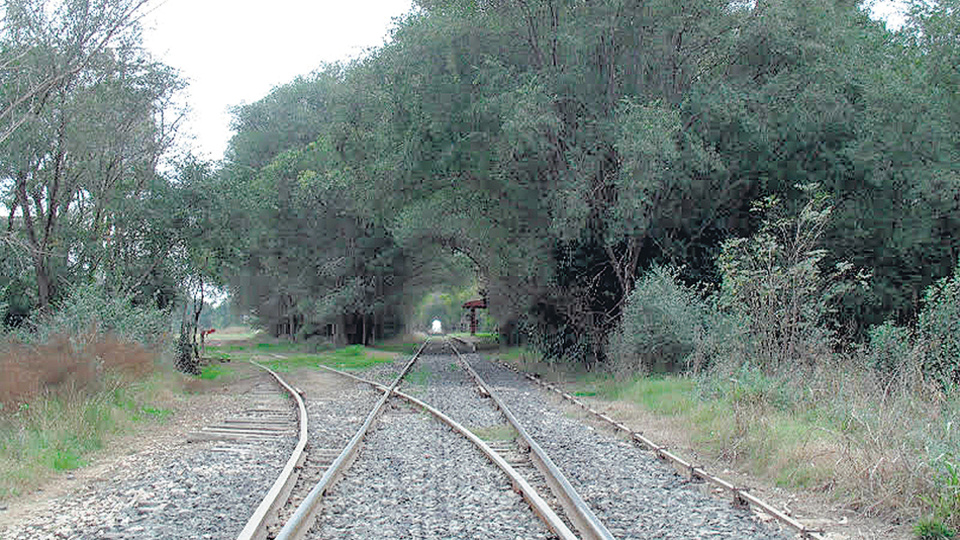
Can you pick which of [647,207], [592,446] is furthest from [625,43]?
[592,446]

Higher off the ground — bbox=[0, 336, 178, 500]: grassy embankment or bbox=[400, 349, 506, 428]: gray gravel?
bbox=[0, 336, 178, 500]: grassy embankment

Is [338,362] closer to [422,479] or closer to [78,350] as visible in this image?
[78,350]

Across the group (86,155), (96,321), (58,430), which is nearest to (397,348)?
(86,155)

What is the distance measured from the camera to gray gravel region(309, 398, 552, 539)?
6.55m

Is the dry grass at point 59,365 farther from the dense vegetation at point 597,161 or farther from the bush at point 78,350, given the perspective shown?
the dense vegetation at point 597,161

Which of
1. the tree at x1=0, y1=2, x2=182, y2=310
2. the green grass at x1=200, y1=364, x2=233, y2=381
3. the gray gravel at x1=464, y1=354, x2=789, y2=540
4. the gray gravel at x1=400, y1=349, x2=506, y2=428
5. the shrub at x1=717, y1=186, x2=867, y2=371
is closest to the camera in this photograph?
the gray gravel at x1=464, y1=354, x2=789, y2=540

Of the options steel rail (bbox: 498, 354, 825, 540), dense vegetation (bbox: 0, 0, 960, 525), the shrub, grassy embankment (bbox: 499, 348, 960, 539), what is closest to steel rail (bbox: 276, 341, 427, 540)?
steel rail (bbox: 498, 354, 825, 540)

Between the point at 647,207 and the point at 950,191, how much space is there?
713cm

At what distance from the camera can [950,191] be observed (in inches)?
768

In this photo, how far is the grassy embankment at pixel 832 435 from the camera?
695 centimetres

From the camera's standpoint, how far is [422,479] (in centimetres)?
856

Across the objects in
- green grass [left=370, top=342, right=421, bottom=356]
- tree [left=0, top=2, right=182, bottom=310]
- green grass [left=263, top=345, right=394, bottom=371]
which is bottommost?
green grass [left=370, top=342, right=421, bottom=356]

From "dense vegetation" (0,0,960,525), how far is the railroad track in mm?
6286

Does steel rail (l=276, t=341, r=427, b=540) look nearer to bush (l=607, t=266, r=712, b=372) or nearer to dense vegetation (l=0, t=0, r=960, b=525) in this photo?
dense vegetation (l=0, t=0, r=960, b=525)
